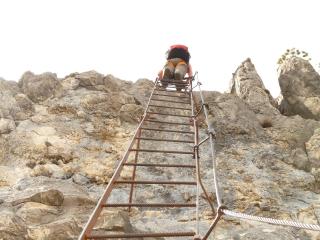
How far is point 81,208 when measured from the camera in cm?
520

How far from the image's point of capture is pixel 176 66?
10547 millimetres

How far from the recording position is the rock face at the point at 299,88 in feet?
34.4

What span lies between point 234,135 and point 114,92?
3.17m

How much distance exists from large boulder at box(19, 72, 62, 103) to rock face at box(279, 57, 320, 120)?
657 centimetres

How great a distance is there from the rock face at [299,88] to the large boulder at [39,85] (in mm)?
6567

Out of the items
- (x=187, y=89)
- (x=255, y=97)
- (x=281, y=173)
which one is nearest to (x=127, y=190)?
(x=281, y=173)

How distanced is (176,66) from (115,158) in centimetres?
428

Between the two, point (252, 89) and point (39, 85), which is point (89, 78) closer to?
point (39, 85)

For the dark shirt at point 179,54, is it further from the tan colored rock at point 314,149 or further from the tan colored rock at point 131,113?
the tan colored rock at point 314,149

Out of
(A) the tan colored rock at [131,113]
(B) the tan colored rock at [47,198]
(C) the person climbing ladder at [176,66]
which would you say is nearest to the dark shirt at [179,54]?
(C) the person climbing ladder at [176,66]

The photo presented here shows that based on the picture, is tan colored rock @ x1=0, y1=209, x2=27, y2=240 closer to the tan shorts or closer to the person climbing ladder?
the person climbing ladder

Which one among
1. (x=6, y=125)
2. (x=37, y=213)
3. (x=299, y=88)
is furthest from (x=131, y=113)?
(x=299, y=88)

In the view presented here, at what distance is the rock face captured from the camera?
1049 centimetres

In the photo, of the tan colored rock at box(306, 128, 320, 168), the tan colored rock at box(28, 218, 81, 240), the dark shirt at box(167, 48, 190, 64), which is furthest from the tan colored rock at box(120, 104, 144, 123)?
the tan colored rock at box(28, 218, 81, 240)
